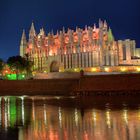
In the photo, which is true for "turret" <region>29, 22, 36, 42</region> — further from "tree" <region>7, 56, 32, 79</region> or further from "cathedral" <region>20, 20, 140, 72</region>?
"tree" <region>7, 56, 32, 79</region>

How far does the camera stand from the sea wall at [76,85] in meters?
47.9

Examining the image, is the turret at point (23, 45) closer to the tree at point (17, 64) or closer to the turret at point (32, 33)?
the turret at point (32, 33)

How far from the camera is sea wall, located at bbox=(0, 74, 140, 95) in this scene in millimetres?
47922

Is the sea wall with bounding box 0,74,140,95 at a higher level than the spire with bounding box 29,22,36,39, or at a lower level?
lower

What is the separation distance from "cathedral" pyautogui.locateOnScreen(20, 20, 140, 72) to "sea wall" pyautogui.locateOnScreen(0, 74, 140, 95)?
3251 cm

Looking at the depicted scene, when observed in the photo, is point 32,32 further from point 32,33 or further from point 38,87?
point 38,87

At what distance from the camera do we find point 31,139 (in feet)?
43.8

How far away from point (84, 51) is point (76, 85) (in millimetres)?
44170

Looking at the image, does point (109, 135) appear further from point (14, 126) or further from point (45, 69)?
point (45, 69)

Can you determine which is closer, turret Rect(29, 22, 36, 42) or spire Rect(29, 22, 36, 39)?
turret Rect(29, 22, 36, 42)

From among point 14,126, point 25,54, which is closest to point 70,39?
point 25,54

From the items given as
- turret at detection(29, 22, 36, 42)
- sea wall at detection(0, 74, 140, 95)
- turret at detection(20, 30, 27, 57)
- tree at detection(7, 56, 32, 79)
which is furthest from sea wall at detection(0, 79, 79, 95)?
turret at detection(20, 30, 27, 57)

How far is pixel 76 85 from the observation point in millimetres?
53156

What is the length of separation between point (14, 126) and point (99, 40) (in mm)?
76519
